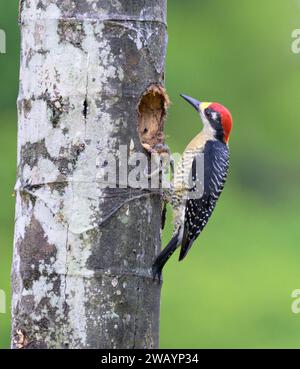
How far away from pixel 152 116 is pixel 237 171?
29.5ft

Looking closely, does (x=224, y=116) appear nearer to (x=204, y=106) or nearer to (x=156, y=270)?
(x=204, y=106)

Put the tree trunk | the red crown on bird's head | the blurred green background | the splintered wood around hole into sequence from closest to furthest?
the tree trunk → the splintered wood around hole → the red crown on bird's head → the blurred green background

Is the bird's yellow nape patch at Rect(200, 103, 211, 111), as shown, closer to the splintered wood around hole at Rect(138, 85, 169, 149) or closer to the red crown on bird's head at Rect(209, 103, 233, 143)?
the red crown on bird's head at Rect(209, 103, 233, 143)

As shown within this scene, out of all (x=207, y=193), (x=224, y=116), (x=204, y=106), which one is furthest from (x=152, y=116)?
(x=204, y=106)

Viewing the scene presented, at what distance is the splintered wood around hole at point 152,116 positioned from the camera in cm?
644

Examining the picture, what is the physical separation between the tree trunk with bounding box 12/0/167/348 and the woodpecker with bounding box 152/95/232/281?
1.15 metres

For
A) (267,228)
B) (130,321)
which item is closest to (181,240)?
(130,321)

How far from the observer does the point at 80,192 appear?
19.4 feet

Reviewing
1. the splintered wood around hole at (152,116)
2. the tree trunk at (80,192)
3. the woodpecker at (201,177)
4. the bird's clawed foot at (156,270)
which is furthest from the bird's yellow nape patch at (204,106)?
the bird's clawed foot at (156,270)

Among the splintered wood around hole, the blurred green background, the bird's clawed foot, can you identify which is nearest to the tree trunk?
the bird's clawed foot

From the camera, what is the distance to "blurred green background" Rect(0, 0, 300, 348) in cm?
1256

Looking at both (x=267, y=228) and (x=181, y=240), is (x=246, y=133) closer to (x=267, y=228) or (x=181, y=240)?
(x=267, y=228)

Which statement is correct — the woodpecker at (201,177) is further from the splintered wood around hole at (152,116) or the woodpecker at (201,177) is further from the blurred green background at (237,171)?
the blurred green background at (237,171)
